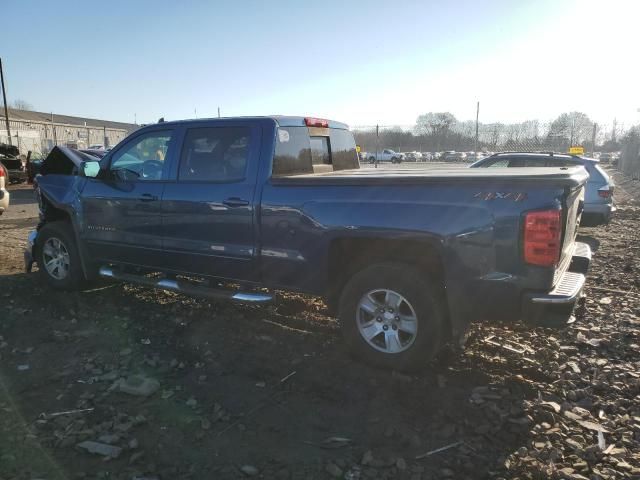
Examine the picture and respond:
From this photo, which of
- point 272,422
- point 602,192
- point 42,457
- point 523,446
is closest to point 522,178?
point 523,446

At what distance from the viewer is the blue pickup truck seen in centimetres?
333

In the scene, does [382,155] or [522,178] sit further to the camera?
[382,155]

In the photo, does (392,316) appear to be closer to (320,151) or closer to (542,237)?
(542,237)

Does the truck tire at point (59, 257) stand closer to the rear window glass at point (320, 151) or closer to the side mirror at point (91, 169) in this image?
the side mirror at point (91, 169)

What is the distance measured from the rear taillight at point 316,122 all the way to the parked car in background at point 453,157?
2771 centimetres

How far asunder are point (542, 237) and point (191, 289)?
10.2 feet

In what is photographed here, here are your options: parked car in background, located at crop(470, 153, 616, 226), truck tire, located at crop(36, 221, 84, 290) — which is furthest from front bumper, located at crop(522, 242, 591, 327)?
parked car in background, located at crop(470, 153, 616, 226)

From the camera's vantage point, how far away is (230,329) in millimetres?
4809

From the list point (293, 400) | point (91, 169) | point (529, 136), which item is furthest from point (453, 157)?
point (293, 400)

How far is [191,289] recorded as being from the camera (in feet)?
15.5

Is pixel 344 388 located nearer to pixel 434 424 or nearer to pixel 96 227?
pixel 434 424

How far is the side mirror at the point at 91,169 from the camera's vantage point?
17.3 feet

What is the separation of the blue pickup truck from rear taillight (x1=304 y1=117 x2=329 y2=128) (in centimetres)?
2

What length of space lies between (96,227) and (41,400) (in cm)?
248
